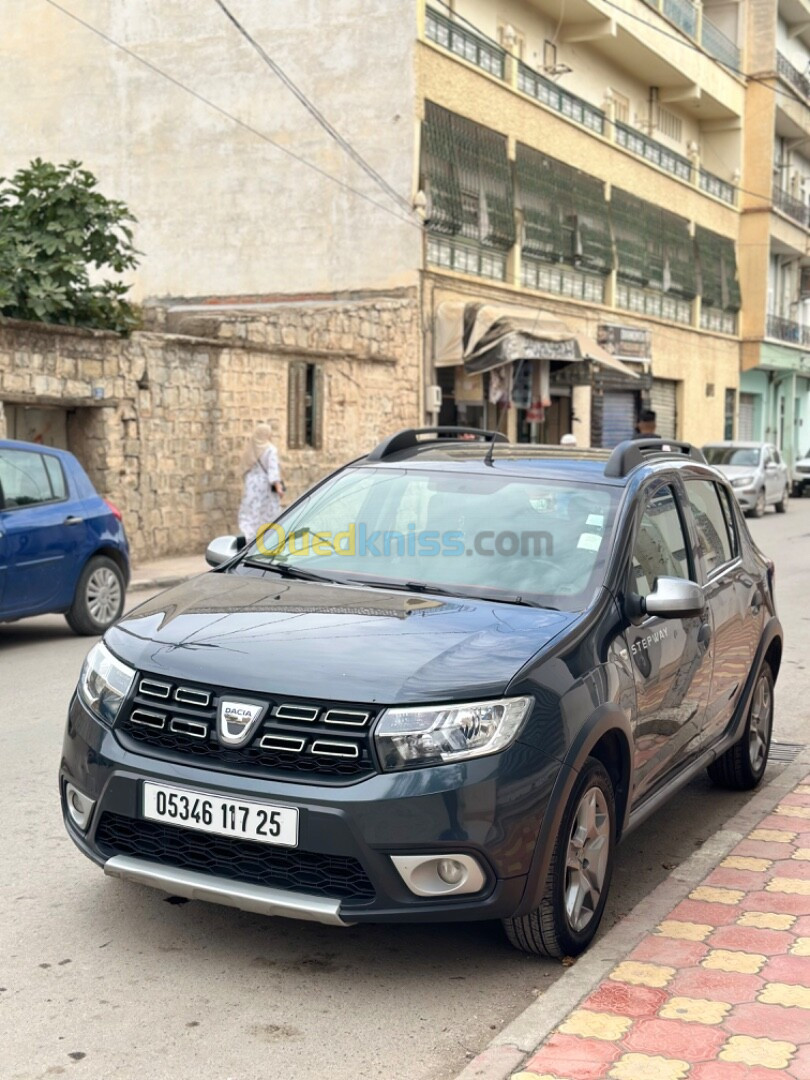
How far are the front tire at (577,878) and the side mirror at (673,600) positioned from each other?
0.66 meters

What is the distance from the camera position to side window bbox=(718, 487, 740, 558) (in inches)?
247

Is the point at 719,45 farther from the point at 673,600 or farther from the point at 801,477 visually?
the point at 673,600

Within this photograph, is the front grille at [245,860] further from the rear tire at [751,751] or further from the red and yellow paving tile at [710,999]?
the rear tire at [751,751]

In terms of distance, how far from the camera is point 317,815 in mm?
3695

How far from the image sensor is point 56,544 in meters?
10.5

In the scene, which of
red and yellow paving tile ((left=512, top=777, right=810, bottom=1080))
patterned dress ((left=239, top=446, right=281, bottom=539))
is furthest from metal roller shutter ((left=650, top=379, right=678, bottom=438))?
red and yellow paving tile ((left=512, top=777, right=810, bottom=1080))


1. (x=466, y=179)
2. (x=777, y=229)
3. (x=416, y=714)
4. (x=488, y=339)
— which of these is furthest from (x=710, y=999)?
(x=777, y=229)

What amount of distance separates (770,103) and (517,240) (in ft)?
62.4

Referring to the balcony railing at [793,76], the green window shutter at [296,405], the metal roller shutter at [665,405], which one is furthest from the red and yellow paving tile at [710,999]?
the balcony railing at [793,76]

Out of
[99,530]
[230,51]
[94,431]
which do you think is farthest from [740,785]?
[230,51]

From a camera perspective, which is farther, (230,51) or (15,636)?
(230,51)

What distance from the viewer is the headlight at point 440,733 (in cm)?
373

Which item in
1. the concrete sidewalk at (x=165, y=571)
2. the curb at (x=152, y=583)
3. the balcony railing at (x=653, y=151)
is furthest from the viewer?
the balcony railing at (x=653, y=151)

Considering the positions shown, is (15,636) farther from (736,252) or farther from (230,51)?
(736,252)
